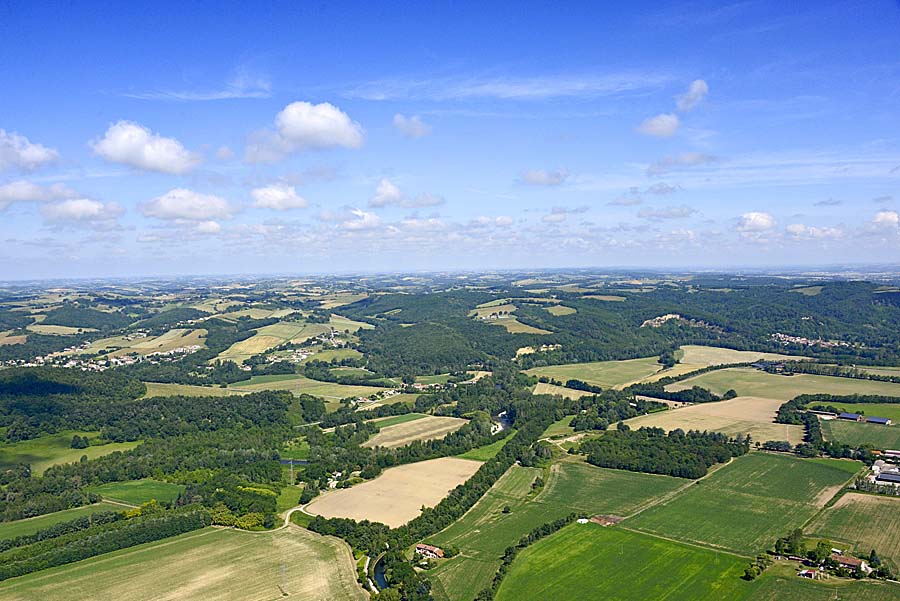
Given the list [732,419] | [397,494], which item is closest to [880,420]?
[732,419]

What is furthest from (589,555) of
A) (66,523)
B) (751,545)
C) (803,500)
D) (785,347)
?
(785,347)

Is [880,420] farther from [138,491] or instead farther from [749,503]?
[138,491]

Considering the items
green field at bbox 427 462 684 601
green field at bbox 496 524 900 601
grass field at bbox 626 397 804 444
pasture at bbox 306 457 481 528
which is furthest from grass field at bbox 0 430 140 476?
grass field at bbox 626 397 804 444

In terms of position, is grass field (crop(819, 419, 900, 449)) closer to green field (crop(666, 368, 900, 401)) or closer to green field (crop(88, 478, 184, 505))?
green field (crop(666, 368, 900, 401))

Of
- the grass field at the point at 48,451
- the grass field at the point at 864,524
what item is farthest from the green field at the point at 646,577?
the grass field at the point at 48,451

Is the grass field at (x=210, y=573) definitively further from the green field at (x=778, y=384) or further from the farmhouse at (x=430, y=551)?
the green field at (x=778, y=384)

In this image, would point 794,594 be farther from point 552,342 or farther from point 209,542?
point 552,342

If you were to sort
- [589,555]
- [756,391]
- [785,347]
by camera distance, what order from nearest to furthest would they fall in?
[589,555] < [756,391] < [785,347]
